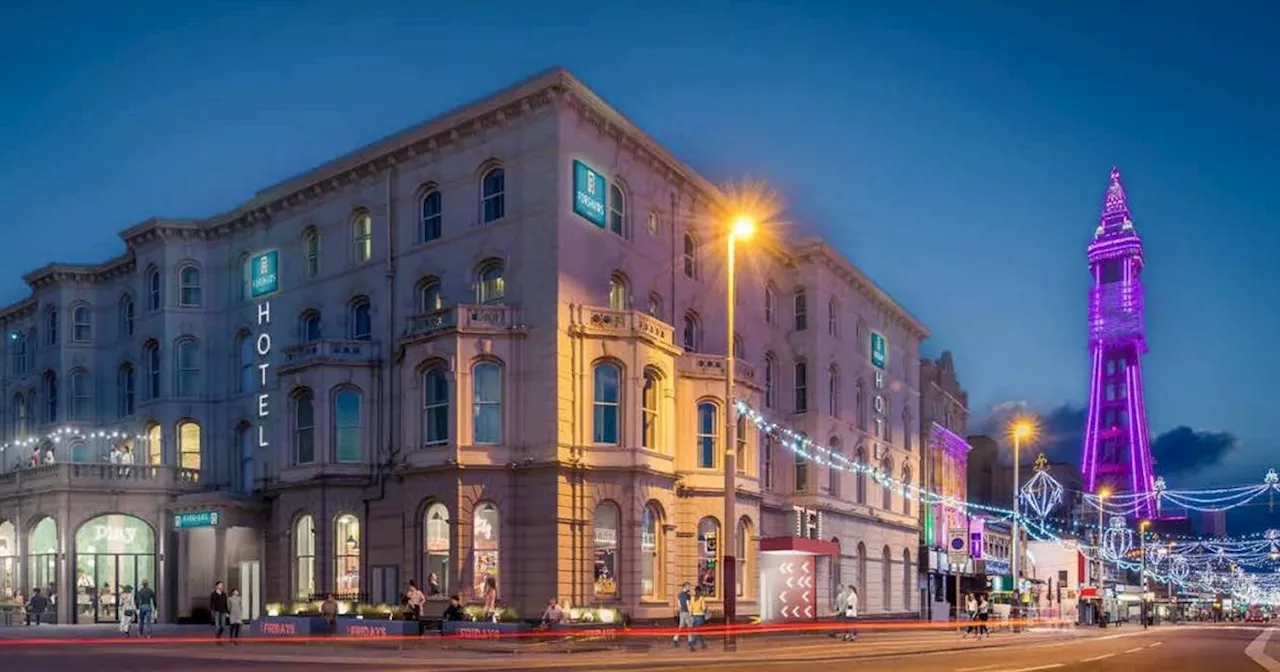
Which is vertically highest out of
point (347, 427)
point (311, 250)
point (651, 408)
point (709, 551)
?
point (311, 250)

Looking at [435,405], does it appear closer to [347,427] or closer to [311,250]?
[347,427]

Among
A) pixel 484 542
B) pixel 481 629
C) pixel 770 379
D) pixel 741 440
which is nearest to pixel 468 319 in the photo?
pixel 484 542

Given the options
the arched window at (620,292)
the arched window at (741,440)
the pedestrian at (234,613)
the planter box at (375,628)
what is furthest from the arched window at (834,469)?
the pedestrian at (234,613)

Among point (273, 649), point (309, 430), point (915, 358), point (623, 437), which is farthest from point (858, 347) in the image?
point (273, 649)

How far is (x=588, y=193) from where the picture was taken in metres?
41.8

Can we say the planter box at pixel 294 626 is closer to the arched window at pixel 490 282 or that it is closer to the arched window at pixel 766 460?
the arched window at pixel 490 282

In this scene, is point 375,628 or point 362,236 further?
point 362,236

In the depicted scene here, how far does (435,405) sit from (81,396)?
26645mm

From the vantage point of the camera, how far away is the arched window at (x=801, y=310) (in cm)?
5949

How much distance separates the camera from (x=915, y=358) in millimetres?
75688

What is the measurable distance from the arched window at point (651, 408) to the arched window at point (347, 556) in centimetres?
1065

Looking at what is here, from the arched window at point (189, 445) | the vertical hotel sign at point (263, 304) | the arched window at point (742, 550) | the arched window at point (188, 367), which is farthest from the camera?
the arched window at point (188, 367)

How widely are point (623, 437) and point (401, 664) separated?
16573 mm

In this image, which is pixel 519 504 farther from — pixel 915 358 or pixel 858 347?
pixel 915 358
